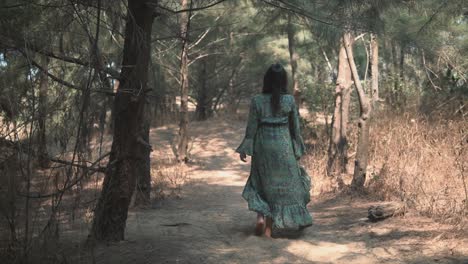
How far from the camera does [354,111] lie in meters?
13.5

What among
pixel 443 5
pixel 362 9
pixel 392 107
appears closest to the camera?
pixel 362 9

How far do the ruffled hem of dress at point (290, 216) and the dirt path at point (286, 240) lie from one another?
0.49 ft

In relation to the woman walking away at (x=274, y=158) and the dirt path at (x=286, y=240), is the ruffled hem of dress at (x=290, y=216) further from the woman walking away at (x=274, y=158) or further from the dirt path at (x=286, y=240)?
the dirt path at (x=286, y=240)

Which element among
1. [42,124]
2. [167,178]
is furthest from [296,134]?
[167,178]

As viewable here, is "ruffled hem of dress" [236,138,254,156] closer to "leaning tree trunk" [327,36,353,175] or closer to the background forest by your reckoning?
the background forest

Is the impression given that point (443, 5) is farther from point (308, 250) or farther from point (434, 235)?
point (308, 250)

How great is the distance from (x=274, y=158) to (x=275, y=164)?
0.06 metres

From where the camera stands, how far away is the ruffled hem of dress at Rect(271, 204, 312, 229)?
4.92 metres

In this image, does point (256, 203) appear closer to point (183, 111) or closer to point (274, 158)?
point (274, 158)

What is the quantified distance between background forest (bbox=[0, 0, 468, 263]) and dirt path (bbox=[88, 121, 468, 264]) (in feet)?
1.02

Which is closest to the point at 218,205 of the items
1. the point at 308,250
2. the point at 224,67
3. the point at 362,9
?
the point at 308,250

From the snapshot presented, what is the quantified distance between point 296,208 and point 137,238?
61.5 inches

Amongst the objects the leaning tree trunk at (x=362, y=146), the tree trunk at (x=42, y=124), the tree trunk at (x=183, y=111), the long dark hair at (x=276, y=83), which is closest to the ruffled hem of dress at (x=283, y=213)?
the long dark hair at (x=276, y=83)

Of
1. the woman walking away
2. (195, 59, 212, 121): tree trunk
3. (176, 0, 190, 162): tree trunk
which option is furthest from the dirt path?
(195, 59, 212, 121): tree trunk
